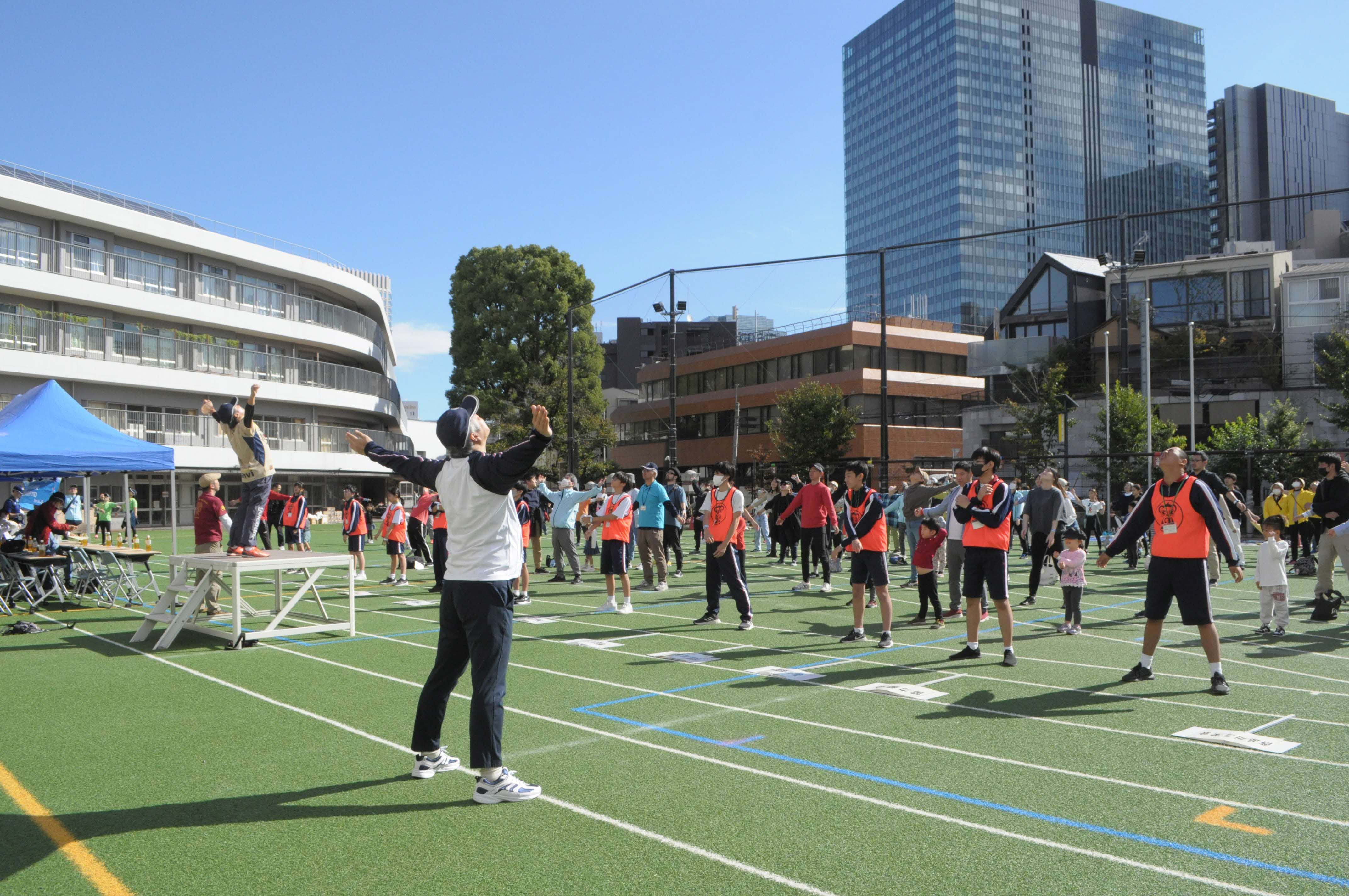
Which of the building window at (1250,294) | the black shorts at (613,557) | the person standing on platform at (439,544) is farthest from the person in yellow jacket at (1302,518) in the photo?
the building window at (1250,294)

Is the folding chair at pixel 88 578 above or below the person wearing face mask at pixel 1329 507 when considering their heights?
below

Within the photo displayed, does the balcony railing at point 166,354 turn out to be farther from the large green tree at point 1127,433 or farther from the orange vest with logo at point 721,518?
the large green tree at point 1127,433

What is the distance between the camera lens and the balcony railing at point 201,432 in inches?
1400

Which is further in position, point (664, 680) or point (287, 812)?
point (664, 680)

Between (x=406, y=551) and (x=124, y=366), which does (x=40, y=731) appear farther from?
(x=124, y=366)

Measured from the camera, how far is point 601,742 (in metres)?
6.50

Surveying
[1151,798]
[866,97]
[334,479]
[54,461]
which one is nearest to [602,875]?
[1151,798]

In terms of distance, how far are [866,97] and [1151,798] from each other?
156583 millimetres

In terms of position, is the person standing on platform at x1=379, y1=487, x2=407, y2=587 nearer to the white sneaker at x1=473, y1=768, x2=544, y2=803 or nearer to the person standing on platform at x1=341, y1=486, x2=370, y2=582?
the person standing on platform at x1=341, y1=486, x2=370, y2=582

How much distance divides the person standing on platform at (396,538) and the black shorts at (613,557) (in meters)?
5.57

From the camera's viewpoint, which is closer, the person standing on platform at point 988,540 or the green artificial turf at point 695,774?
the green artificial turf at point 695,774

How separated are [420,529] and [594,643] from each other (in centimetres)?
1099

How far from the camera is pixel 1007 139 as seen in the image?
132m

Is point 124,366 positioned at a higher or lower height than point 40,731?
higher
